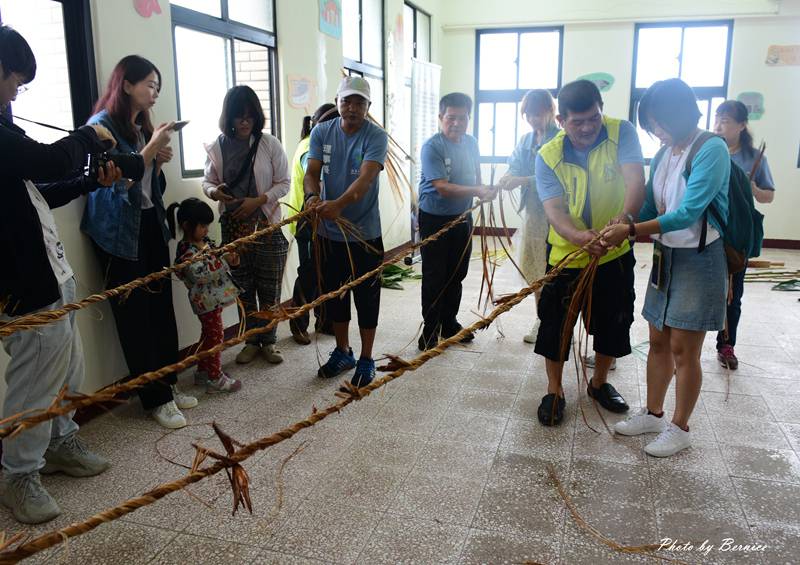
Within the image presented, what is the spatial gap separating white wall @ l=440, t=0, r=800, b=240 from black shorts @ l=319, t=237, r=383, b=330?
5.53 m

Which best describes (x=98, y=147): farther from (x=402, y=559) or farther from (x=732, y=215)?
(x=732, y=215)

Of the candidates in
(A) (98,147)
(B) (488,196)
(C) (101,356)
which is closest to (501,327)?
(B) (488,196)

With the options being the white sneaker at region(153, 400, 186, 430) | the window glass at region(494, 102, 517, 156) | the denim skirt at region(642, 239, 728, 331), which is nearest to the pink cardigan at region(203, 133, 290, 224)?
the white sneaker at region(153, 400, 186, 430)

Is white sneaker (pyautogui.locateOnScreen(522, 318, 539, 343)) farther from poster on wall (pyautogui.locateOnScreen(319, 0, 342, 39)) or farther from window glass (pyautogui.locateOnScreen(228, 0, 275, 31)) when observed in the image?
poster on wall (pyautogui.locateOnScreen(319, 0, 342, 39))

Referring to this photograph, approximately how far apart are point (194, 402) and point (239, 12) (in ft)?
8.20

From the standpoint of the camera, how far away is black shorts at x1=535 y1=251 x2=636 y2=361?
2676mm

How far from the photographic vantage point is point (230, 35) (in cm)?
390

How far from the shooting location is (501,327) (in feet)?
14.5

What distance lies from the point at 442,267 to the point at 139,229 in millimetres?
1732

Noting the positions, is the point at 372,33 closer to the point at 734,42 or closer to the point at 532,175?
the point at 532,175

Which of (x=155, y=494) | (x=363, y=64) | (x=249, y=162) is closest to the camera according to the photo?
(x=155, y=494)

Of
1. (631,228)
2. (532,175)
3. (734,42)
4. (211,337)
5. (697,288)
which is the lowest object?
(211,337)

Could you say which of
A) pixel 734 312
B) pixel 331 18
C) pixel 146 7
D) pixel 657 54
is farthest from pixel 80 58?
pixel 657 54

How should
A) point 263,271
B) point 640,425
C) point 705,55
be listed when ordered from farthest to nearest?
1. point 705,55
2. point 263,271
3. point 640,425
